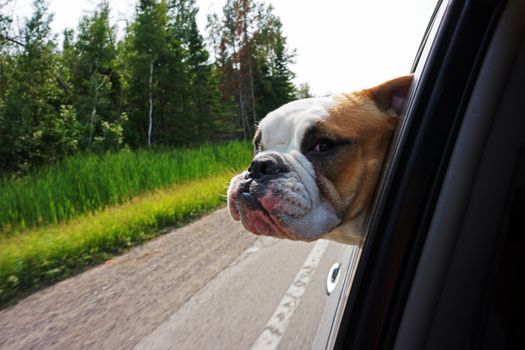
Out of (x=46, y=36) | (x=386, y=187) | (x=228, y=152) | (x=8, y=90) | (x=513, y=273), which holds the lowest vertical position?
(x=228, y=152)

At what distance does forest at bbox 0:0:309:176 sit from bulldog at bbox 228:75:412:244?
46.7ft

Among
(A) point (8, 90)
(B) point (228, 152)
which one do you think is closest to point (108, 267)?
(B) point (228, 152)

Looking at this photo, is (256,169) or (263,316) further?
(263,316)

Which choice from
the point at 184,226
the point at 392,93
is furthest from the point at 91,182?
the point at 392,93

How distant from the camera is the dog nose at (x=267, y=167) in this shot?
1.50 m

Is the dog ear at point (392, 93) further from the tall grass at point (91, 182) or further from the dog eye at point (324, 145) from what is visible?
the tall grass at point (91, 182)

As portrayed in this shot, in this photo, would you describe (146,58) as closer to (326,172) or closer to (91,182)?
(91,182)

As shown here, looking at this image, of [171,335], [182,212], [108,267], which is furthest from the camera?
[182,212]

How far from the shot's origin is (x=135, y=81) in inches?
1289

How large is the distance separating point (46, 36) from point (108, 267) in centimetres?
1745

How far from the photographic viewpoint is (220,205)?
35.9 feet

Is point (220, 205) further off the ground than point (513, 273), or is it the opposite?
point (513, 273)

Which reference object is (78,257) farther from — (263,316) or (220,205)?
(220,205)

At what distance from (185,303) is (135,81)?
104 feet
